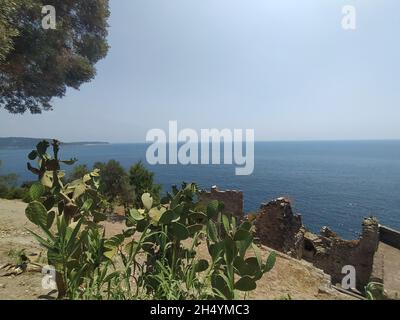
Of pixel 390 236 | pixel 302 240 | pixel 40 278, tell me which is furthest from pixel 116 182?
pixel 390 236

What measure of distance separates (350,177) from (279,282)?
13058 cm

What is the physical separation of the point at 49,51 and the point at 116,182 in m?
14.9

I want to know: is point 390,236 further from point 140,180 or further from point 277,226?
point 140,180

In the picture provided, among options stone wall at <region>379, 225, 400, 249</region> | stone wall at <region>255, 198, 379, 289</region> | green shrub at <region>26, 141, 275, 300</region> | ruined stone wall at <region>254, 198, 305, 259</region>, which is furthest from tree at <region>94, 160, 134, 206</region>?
green shrub at <region>26, 141, 275, 300</region>

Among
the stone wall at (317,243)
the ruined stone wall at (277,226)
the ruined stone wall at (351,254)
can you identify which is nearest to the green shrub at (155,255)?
the stone wall at (317,243)

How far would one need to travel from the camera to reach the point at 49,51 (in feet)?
44.5

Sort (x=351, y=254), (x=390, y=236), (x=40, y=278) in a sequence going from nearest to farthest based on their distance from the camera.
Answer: (x=40, y=278) < (x=351, y=254) < (x=390, y=236)

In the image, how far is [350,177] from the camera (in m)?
123

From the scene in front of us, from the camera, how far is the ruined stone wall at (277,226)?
16.7 m

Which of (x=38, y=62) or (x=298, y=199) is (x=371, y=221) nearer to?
(x=38, y=62)
